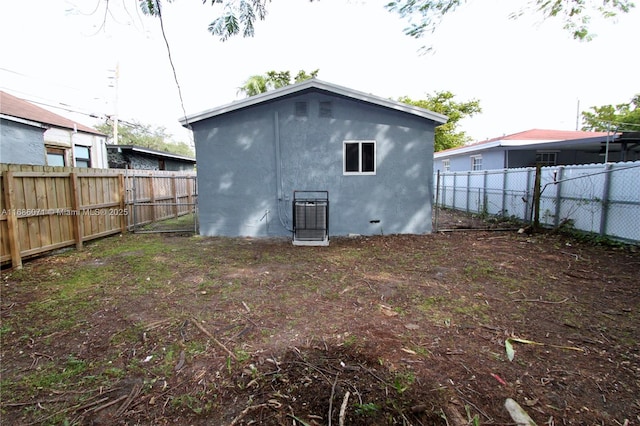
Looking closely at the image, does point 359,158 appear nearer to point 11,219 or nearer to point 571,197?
point 571,197

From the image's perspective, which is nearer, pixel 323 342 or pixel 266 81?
pixel 323 342

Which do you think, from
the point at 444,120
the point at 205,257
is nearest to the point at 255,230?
the point at 205,257

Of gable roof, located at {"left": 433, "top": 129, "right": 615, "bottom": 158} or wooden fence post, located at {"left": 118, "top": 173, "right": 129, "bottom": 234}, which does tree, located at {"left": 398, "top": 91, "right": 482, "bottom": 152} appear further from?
wooden fence post, located at {"left": 118, "top": 173, "right": 129, "bottom": 234}

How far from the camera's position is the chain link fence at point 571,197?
19.9 ft

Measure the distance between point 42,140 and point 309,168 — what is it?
9.43 metres

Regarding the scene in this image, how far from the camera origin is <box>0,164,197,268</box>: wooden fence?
491 centimetres

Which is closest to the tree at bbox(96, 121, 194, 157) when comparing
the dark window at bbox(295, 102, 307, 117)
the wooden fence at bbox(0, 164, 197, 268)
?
the wooden fence at bbox(0, 164, 197, 268)

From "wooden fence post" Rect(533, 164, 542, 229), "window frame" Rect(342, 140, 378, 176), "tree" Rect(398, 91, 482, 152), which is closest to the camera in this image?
"wooden fence post" Rect(533, 164, 542, 229)

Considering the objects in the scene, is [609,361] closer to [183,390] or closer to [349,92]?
[183,390]

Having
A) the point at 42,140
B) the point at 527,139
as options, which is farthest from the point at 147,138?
the point at 527,139

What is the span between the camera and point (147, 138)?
5472 cm

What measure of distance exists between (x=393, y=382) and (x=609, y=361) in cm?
189

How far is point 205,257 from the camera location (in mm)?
5973

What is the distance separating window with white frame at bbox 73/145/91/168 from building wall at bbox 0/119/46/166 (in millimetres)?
2244
